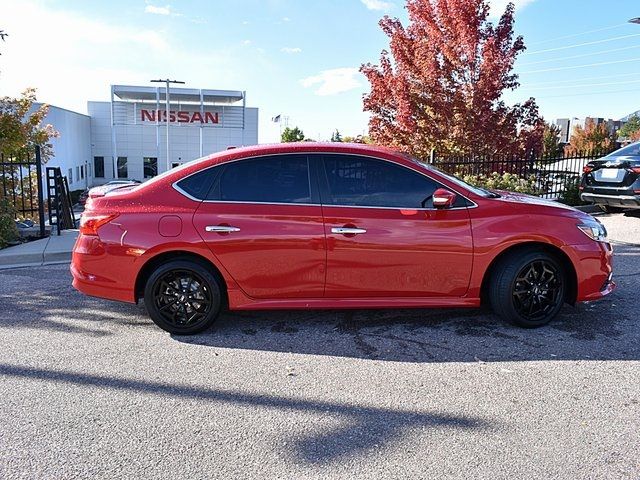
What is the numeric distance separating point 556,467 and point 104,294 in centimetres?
371

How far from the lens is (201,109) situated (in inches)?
1780

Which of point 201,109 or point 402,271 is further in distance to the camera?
point 201,109

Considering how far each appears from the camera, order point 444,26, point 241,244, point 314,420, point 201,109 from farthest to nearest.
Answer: point 201,109 < point 444,26 < point 241,244 < point 314,420

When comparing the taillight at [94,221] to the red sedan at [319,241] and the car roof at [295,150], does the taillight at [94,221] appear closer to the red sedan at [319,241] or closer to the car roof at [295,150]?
the red sedan at [319,241]

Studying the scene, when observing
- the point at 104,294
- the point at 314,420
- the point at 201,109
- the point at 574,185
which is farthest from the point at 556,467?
the point at 201,109

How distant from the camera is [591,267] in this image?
15.3 feet

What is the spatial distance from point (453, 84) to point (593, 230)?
9590 millimetres

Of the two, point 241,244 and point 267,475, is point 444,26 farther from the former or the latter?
point 267,475

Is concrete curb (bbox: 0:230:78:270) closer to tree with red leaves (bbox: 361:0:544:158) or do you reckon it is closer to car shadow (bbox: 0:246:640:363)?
car shadow (bbox: 0:246:640:363)

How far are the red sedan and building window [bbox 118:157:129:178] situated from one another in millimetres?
46434

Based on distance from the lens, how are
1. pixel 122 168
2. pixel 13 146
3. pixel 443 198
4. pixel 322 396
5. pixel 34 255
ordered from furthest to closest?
pixel 122 168
pixel 13 146
pixel 34 255
pixel 443 198
pixel 322 396

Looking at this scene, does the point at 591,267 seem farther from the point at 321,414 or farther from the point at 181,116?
the point at 181,116

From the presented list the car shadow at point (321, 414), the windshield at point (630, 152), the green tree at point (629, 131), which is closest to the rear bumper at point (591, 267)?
the car shadow at point (321, 414)

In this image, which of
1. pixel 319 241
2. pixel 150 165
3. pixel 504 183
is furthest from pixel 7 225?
pixel 150 165
